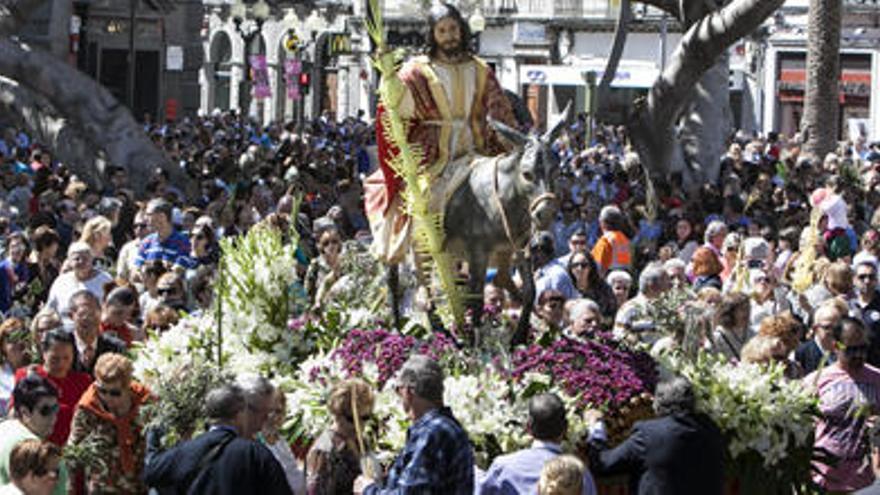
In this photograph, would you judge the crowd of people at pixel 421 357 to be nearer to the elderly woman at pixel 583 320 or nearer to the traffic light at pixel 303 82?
the elderly woman at pixel 583 320

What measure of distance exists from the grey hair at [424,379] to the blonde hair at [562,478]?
1.95 feet

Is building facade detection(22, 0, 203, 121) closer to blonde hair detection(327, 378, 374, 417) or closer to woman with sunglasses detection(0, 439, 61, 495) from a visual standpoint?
blonde hair detection(327, 378, 374, 417)

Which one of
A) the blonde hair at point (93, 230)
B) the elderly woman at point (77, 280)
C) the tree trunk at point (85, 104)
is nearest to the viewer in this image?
the elderly woman at point (77, 280)

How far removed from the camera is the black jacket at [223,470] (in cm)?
842

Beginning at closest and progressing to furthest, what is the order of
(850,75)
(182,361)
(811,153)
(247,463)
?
1. (247,463)
2. (182,361)
3. (811,153)
4. (850,75)

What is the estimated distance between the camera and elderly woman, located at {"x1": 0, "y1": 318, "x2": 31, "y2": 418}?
11539mm

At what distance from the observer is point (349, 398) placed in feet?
30.4

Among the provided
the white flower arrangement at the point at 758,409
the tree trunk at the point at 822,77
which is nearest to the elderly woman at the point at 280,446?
the white flower arrangement at the point at 758,409

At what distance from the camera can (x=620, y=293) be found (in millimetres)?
15711

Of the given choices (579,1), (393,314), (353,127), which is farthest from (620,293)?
(579,1)

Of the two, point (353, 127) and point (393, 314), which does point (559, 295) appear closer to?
point (393, 314)

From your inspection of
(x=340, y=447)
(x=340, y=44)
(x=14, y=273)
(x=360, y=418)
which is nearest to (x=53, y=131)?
(x=14, y=273)

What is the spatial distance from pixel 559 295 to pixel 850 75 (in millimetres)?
41063

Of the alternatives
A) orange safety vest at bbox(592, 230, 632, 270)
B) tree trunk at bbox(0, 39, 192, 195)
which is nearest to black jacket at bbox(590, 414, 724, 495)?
orange safety vest at bbox(592, 230, 632, 270)
